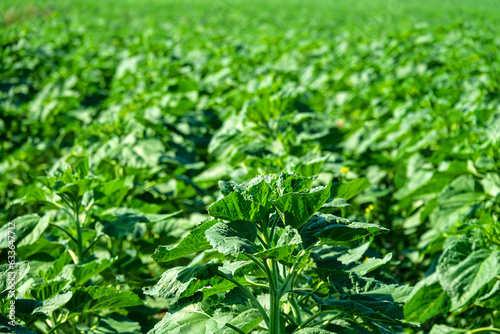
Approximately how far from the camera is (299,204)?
145cm

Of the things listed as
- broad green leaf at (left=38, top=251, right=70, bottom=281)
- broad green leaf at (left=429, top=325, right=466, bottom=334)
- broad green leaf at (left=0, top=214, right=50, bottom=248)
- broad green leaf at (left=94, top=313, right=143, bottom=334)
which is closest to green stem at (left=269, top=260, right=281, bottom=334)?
broad green leaf at (left=429, top=325, right=466, bottom=334)

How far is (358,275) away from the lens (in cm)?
175

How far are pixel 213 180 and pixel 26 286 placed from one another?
142cm

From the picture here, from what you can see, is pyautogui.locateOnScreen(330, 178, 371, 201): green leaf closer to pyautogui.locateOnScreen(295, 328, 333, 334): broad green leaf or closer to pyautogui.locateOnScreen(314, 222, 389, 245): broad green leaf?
pyautogui.locateOnScreen(314, 222, 389, 245): broad green leaf

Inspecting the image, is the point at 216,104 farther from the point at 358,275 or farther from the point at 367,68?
the point at 358,275

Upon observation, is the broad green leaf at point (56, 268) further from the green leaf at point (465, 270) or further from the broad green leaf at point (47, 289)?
the green leaf at point (465, 270)

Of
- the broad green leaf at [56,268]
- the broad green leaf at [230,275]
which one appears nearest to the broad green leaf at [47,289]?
the broad green leaf at [56,268]

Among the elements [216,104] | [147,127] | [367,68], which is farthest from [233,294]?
[367,68]

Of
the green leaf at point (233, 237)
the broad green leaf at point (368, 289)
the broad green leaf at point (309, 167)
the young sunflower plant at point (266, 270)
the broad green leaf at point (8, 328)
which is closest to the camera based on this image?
the green leaf at point (233, 237)

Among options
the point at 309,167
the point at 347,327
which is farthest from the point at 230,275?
the point at 309,167

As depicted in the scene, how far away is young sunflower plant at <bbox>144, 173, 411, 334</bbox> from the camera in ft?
4.71

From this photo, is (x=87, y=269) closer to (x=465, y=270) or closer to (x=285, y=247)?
(x=285, y=247)

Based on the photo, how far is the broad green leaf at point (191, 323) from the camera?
1457mm

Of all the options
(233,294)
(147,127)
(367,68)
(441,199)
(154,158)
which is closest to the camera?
(233,294)
